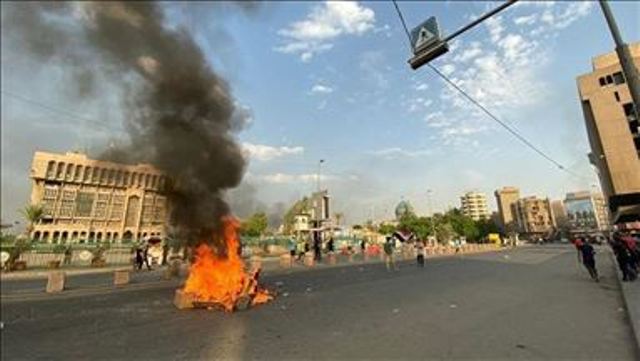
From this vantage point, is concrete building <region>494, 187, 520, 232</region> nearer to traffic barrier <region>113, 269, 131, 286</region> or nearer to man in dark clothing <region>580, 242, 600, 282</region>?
man in dark clothing <region>580, 242, 600, 282</region>

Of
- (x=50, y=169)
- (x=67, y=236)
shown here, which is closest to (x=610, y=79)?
(x=67, y=236)

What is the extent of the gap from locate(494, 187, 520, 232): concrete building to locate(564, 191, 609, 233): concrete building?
7105 centimetres

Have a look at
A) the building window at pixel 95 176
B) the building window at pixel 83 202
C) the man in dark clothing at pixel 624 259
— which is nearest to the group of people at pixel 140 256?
the building window at pixel 83 202

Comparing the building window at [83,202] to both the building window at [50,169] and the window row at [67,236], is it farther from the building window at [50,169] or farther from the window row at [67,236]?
the building window at [50,169]

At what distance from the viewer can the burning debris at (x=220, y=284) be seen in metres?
11.6

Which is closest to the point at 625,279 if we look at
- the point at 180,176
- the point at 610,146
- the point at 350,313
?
the point at 350,313

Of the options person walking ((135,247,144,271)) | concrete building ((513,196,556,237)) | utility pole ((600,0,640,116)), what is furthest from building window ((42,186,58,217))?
concrete building ((513,196,556,237))

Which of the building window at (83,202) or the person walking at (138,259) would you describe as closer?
the building window at (83,202)

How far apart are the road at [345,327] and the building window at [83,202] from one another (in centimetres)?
328

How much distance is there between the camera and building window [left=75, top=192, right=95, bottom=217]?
1300 cm

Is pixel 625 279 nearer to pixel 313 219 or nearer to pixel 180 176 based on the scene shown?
pixel 180 176

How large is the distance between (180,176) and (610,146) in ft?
224

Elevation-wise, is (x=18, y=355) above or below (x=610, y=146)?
below

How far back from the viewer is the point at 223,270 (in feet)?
40.3
